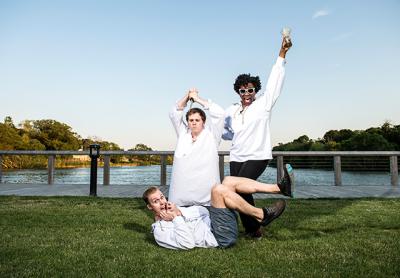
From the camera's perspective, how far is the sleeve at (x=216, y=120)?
140 inches

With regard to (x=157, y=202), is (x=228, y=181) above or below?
above

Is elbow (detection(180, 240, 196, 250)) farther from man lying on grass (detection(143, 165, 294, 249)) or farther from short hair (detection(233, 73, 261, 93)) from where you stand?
short hair (detection(233, 73, 261, 93))

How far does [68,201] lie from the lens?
607cm

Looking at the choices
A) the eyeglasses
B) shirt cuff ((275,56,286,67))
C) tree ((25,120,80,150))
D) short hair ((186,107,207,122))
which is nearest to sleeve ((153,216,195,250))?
short hair ((186,107,207,122))

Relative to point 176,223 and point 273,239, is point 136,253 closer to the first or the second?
point 176,223

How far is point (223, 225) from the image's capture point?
2.97m

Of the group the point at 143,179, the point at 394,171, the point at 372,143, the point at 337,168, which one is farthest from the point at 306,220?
the point at 372,143

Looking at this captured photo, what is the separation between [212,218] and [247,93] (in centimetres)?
138

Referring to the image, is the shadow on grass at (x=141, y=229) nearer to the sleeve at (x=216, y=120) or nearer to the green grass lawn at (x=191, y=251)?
the green grass lawn at (x=191, y=251)

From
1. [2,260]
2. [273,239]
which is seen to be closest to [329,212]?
[273,239]

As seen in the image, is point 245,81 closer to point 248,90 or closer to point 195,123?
point 248,90

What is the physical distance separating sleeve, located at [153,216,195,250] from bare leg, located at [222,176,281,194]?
1.78 ft

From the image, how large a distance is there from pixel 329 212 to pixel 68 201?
4.35 metres

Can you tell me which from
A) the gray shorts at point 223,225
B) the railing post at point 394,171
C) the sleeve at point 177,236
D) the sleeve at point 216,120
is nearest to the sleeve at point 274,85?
the sleeve at point 216,120
